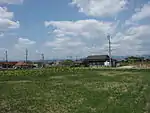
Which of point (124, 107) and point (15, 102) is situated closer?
point (124, 107)

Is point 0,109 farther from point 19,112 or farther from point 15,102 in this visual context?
point 15,102

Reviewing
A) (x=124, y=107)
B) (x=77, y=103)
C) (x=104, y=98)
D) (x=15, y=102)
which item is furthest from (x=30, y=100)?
(x=124, y=107)

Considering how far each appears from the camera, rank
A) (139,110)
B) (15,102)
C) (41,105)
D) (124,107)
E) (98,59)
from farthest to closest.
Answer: (98,59)
(15,102)
(41,105)
(124,107)
(139,110)

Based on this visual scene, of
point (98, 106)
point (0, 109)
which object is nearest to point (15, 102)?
point (0, 109)

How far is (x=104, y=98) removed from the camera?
110 ft

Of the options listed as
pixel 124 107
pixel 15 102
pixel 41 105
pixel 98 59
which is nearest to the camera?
pixel 124 107

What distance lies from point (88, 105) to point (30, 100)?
7.31 meters

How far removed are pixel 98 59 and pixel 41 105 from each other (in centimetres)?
12347

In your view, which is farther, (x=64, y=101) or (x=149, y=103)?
(x=64, y=101)

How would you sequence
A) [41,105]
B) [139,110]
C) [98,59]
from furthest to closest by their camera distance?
[98,59] < [41,105] < [139,110]

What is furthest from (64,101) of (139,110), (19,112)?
(139,110)

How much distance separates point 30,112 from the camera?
2623cm

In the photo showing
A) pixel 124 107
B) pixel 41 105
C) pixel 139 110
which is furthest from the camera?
pixel 41 105

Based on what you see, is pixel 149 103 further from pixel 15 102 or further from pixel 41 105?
pixel 15 102
